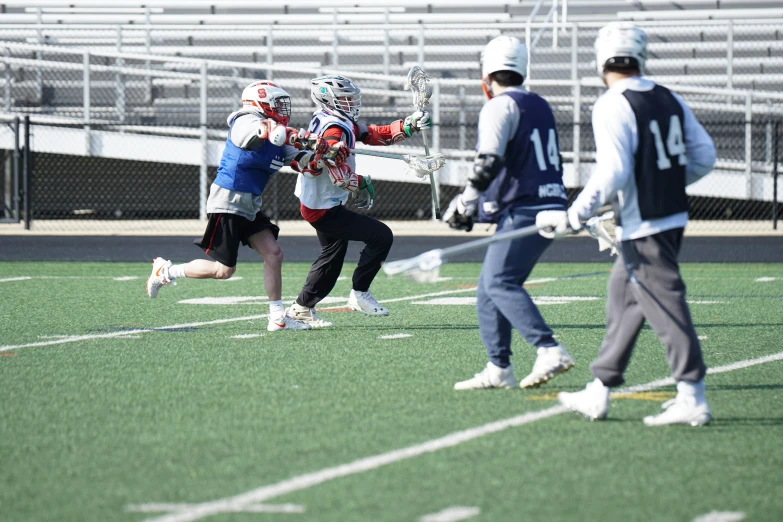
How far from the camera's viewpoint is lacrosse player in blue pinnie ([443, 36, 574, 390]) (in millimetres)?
5719

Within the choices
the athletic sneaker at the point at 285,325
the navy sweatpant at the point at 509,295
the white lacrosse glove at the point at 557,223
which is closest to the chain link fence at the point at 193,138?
the athletic sneaker at the point at 285,325

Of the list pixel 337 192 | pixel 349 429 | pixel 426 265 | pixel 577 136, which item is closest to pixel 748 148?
pixel 577 136

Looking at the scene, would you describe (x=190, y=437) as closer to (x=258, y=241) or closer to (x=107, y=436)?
(x=107, y=436)

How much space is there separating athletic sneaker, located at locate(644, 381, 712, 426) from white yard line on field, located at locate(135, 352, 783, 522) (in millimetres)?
517

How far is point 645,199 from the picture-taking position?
4.97 m

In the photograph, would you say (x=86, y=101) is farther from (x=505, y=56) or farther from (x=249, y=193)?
(x=505, y=56)

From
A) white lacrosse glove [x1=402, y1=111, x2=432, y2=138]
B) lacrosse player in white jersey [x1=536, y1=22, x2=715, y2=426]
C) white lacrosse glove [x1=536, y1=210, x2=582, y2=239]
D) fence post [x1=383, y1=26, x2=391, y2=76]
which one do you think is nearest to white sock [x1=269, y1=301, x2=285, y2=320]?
white lacrosse glove [x1=402, y1=111, x2=432, y2=138]

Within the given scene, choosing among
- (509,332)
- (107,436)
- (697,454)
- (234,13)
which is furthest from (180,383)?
(234,13)

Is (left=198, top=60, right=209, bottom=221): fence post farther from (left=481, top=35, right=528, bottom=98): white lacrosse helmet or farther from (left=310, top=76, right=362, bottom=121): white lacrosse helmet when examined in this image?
(left=481, top=35, right=528, bottom=98): white lacrosse helmet

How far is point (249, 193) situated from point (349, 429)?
3.30m

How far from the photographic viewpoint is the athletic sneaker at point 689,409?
5012 millimetres

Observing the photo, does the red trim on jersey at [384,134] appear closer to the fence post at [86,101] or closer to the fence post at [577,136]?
the fence post at [577,136]

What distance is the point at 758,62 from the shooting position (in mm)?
21844

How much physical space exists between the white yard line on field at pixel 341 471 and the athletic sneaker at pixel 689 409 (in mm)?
517
